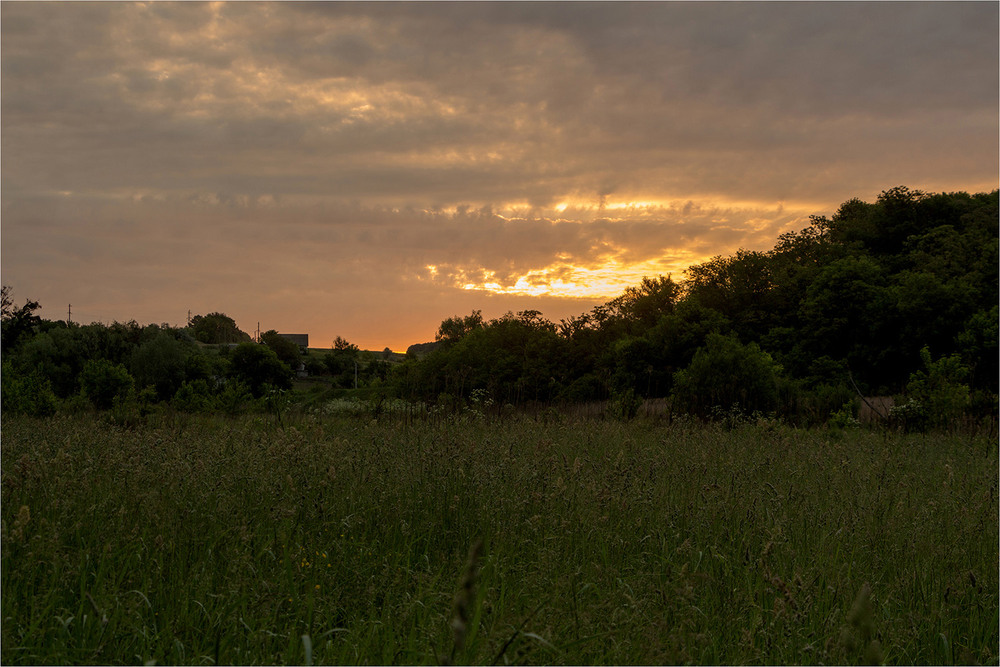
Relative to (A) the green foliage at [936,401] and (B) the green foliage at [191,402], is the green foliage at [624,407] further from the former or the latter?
(B) the green foliage at [191,402]

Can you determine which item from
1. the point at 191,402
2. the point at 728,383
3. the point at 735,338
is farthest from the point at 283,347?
the point at 728,383

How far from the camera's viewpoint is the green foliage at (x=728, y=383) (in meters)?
16.1

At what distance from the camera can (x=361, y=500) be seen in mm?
4395

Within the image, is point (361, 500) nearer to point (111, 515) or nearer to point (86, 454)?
point (111, 515)

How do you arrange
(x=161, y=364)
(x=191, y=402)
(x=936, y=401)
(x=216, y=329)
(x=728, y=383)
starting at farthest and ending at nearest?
(x=216, y=329) → (x=161, y=364) → (x=191, y=402) → (x=728, y=383) → (x=936, y=401)

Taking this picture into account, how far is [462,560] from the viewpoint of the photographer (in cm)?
395

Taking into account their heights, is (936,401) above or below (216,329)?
below

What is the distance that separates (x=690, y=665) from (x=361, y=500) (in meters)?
2.37

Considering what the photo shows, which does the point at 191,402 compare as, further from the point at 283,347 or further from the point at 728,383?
the point at 283,347

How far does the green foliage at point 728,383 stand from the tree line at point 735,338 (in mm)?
40

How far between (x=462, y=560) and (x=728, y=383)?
45.2 feet

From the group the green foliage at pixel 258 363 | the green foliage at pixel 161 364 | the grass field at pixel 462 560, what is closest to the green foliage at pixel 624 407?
the grass field at pixel 462 560

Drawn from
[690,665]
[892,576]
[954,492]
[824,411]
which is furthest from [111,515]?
[824,411]

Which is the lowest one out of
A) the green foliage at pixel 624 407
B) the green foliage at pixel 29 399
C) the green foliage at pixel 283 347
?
the green foliage at pixel 624 407
